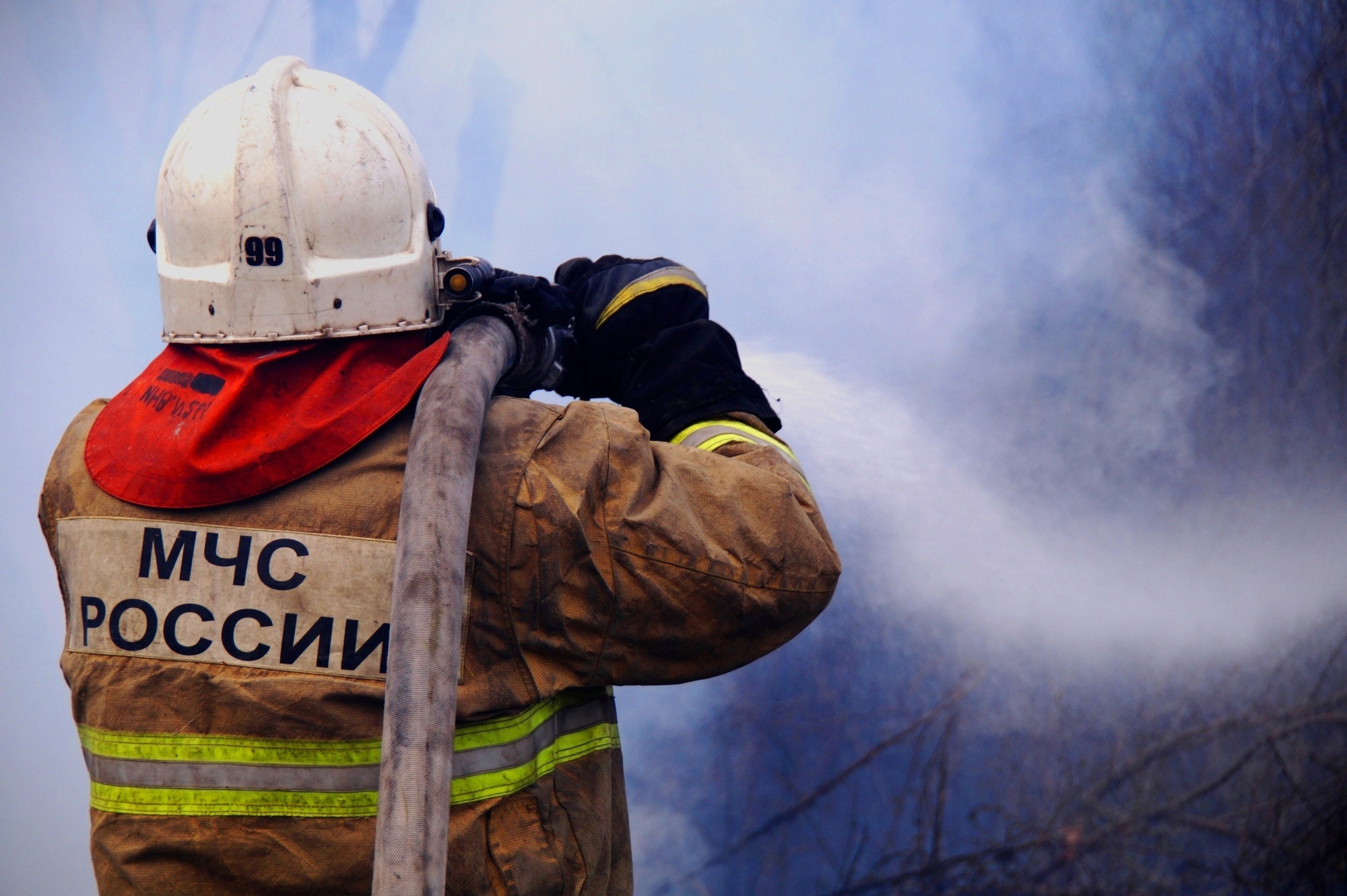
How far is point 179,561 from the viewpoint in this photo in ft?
3.72

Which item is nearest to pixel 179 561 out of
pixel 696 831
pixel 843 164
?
pixel 696 831

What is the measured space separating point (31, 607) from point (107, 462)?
62.4 inches

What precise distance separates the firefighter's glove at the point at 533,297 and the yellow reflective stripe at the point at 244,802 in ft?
2.06

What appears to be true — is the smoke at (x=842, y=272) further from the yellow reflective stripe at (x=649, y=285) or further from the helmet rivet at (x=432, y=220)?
the helmet rivet at (x=432, y=220)

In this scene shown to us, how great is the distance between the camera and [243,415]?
1.16 m

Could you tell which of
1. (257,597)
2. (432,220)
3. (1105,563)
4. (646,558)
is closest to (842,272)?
(1105,563)

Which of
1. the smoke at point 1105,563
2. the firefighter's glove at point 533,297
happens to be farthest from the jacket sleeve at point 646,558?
the smoke at point 1105,563

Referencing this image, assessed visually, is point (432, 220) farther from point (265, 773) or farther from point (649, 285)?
point (265, 773)

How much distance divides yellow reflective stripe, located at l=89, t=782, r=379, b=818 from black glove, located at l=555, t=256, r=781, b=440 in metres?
0.60

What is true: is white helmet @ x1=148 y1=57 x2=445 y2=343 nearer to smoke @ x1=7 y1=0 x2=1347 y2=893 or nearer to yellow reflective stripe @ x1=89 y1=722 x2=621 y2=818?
yellow reflective stripe @ x1=89 y1=722 x2=621 y2=818

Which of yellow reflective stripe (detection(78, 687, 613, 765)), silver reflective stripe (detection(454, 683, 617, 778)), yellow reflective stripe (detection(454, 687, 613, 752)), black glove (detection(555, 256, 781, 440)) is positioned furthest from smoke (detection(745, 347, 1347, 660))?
yellow reflective stripe (detection(78, 687, 613, 765))

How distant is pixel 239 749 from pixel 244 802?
61 mm

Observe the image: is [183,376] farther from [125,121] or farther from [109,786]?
[125,121]

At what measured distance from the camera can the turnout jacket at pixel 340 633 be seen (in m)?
1.12
